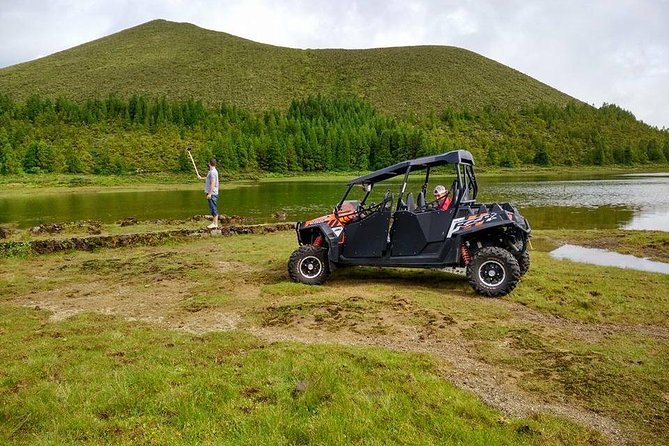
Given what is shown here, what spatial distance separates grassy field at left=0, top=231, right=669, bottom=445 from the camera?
5547 mm

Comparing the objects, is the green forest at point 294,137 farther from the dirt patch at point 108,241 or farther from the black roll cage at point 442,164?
the black roll cage at point 442,164

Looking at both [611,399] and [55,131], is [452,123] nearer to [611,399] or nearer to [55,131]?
[55,131]

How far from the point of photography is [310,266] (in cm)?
1298

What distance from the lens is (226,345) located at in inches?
320

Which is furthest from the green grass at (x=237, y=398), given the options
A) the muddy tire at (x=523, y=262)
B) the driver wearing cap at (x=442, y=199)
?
the muddy tire at (x=523, y=262)

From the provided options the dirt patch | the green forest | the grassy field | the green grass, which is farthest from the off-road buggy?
the green forest

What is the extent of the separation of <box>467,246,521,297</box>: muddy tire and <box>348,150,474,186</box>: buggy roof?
2.20m

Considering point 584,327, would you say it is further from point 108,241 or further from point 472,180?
point 108,241

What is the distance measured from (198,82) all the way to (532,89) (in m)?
126

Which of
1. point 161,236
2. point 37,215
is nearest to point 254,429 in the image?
point 161,236

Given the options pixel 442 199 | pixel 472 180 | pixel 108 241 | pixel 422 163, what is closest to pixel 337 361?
pixel 442 199

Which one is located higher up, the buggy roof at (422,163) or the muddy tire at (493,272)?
the buggy roof at (422,163)

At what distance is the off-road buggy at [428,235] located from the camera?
11555mm

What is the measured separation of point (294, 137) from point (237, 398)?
394 ft
